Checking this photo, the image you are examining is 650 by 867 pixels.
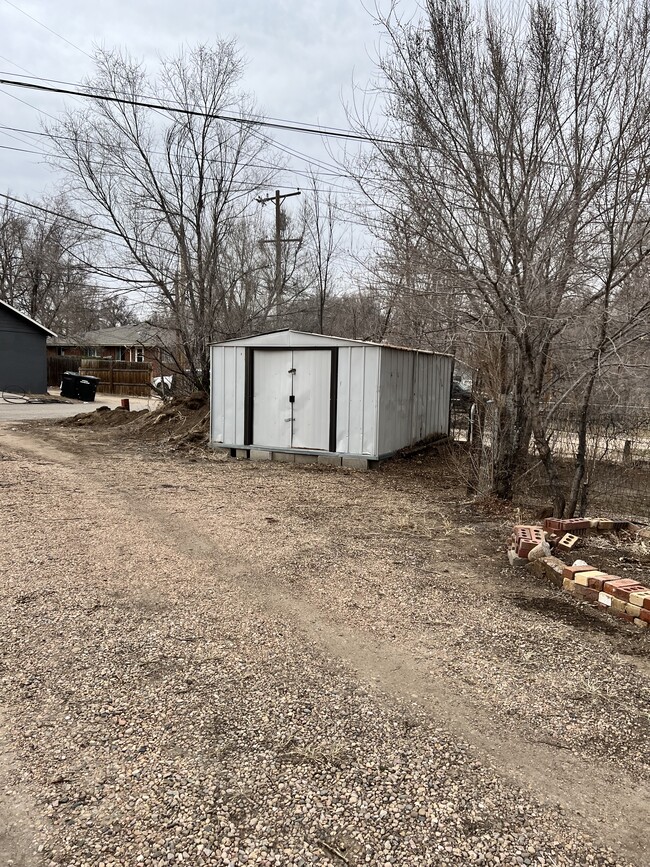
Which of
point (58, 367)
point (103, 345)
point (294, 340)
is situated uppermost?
point (103, 345)

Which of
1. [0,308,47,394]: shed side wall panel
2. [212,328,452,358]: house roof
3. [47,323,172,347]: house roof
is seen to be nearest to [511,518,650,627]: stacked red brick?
[212,328,452,358]: house roof

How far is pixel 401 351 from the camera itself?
33.3 ft

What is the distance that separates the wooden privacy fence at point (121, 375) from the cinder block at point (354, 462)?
21.2 m

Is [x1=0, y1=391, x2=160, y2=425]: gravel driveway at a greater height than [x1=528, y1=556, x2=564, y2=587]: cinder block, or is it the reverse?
[x1=0, y1=391, x2=160, y2=425]: gravel driveway

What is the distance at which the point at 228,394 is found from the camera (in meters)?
10.8

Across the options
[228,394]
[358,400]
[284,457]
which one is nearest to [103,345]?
[228,394]

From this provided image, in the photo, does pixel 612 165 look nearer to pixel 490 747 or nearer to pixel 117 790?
pixel 490 747

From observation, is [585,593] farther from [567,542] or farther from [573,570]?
[567,542]

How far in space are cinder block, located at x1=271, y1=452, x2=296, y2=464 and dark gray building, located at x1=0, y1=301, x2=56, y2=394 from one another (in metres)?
20.1

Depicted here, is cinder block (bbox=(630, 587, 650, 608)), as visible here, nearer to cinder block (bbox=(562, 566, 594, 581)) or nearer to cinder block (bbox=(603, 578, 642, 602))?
cinder block (bbox=(603, 578, 642, 602))

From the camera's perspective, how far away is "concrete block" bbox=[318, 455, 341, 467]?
9758 millimetres

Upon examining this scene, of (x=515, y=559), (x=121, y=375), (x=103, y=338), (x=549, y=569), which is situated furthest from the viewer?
(x=103, y=338)

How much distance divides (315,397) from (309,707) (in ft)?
24.5

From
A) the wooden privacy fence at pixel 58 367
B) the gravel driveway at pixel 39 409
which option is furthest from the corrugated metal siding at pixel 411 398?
the wooden privacy fence at pixel 58 367
